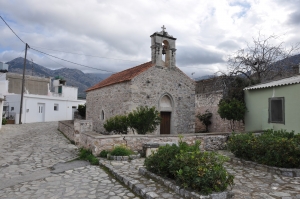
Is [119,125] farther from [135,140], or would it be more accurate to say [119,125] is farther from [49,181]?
[49,181]

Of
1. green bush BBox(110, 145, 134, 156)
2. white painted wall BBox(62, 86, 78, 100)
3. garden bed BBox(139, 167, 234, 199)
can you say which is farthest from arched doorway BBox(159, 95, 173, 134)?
white painted wall BBox(62, 86, 78, 100)

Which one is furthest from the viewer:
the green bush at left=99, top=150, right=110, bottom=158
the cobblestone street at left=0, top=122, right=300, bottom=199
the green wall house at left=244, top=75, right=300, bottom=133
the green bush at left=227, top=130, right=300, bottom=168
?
the green wall house at left=244, top=75, right=300, bottom=133

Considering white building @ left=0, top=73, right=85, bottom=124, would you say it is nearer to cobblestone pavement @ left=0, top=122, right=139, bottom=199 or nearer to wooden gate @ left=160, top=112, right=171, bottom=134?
wooden gate @ left=160, top=112, right=171, bottom=134

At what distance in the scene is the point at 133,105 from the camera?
14.3 meters

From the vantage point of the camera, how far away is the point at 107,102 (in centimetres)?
1725

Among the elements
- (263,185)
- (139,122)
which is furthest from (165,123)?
(263,185)

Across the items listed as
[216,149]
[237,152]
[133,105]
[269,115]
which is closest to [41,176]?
[237,152]

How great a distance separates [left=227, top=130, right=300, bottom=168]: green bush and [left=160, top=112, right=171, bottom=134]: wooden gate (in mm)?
8349

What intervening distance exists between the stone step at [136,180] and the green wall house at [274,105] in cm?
674

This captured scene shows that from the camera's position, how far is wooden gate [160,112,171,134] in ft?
52.4

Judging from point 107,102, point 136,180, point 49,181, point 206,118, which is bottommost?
point 49,181

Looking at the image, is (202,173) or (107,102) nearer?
(202,173)

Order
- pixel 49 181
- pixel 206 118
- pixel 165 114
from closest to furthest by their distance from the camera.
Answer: pixel 49 181
pixel 165 114
pixel 206 118

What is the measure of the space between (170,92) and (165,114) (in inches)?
63.3
